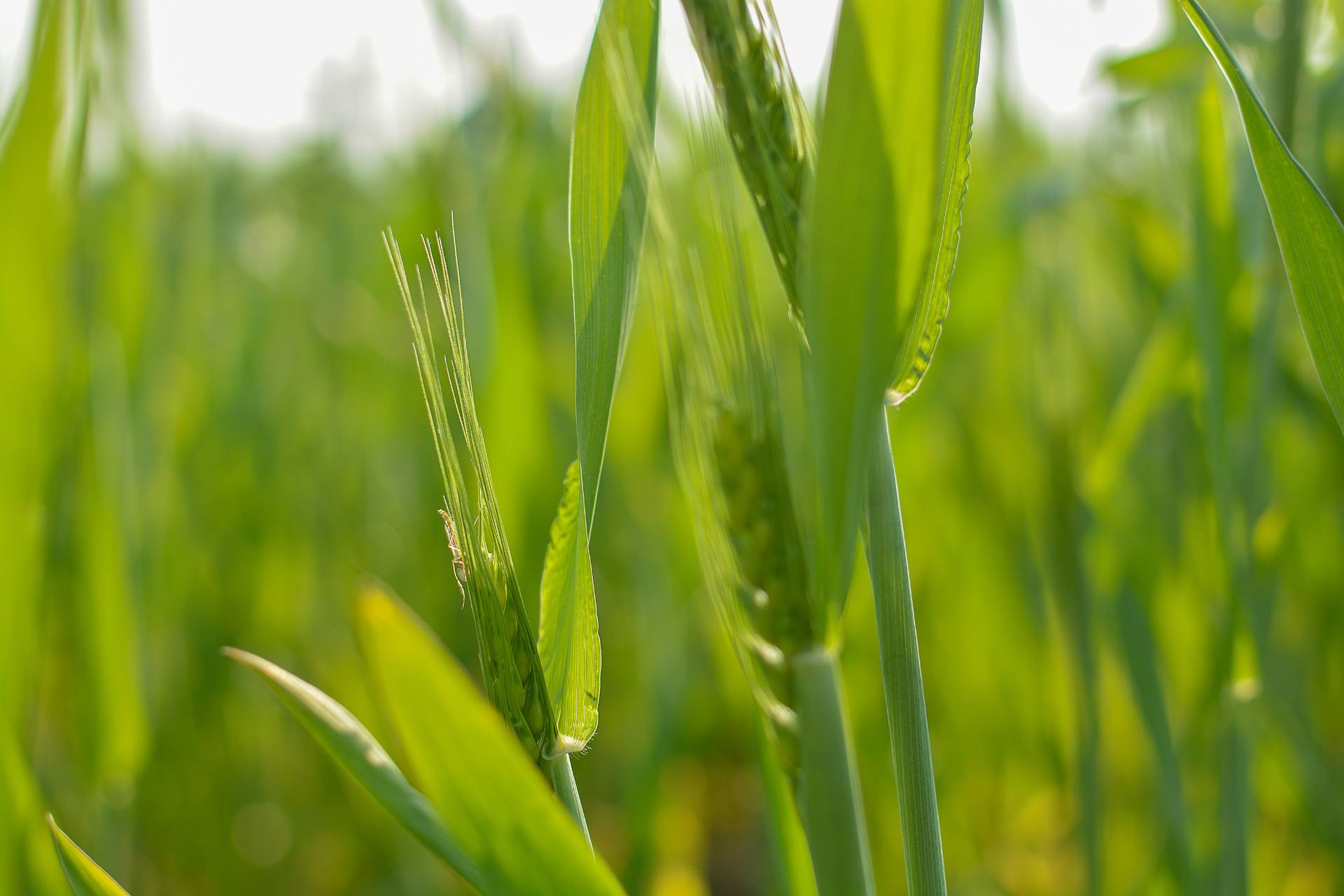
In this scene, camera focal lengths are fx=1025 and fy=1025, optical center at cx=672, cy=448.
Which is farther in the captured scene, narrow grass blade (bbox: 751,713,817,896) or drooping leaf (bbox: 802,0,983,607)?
narrow grass blade (bbox: 751,713,817,896)

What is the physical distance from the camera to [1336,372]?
232 millimetres

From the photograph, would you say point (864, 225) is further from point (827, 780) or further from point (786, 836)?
point (786, 836)

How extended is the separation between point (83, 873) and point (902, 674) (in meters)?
0.17

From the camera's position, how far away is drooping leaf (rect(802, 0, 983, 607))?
168mm

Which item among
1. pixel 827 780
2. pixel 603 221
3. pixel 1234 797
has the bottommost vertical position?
pixel 1234 797

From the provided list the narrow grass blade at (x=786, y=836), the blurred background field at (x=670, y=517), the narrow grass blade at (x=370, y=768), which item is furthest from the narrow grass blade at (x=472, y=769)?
the blurred background field at (x=670, y=517)

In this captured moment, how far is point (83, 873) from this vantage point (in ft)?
0.68

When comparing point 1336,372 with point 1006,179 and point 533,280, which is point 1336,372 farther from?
point 533,280

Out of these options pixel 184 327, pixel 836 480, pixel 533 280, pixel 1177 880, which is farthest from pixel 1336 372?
pixel 184 327

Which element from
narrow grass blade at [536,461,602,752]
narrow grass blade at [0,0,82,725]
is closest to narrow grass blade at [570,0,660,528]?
narrow grass blade at [536,461,602,752]

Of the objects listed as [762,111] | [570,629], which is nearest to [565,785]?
[570,629]

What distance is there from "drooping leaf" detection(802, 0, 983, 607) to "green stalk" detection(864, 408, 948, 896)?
3 centimetres

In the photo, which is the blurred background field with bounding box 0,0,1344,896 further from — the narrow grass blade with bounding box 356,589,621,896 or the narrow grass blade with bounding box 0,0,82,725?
the narrow grass blade with bounding box 356,589,621,896

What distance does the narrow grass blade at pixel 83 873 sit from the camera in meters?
0.21
